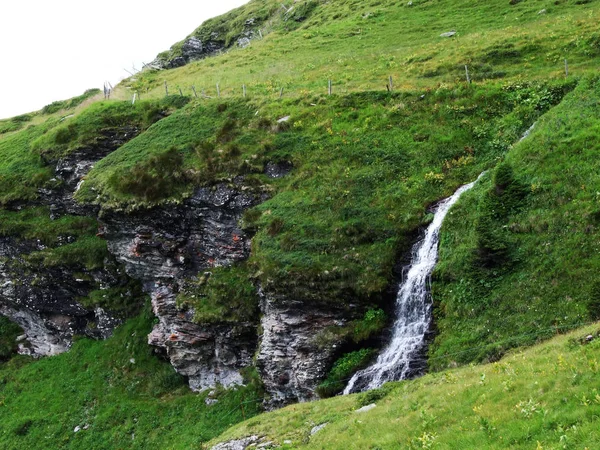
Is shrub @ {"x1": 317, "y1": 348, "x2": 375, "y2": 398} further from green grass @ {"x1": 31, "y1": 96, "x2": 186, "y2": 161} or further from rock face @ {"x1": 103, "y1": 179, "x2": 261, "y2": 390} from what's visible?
green grass @ {"x1": 31, "y1": 96, "x2": 186, "y2": 161}

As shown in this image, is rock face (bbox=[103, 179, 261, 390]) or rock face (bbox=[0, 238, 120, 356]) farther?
rock face (bbox=[0, 238, 120, 356])

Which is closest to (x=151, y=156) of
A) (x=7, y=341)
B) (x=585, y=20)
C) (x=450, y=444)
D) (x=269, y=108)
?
(x=269, y=108)

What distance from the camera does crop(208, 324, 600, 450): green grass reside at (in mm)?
10609

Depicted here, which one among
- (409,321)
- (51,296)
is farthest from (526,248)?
(51,296)

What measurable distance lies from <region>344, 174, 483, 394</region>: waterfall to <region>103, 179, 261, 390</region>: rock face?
38.1 ft

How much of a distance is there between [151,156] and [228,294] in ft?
50.5

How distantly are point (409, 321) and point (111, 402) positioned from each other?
25884 mm

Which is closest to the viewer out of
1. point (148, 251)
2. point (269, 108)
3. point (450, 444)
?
point (450, 444)

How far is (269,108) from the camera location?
45.9 meters

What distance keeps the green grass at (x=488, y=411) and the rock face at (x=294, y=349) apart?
286 inches

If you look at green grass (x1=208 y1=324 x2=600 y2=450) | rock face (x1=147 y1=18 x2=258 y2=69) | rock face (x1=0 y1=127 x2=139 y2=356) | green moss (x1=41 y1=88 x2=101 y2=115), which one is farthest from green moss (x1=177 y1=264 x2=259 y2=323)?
rock face (x1=147 y1=18 x2=258 y2=69)

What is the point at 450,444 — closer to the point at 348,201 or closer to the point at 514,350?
the point at 514,350

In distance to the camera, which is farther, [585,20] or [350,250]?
[585,20]

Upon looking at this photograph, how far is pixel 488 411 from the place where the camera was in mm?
12570
